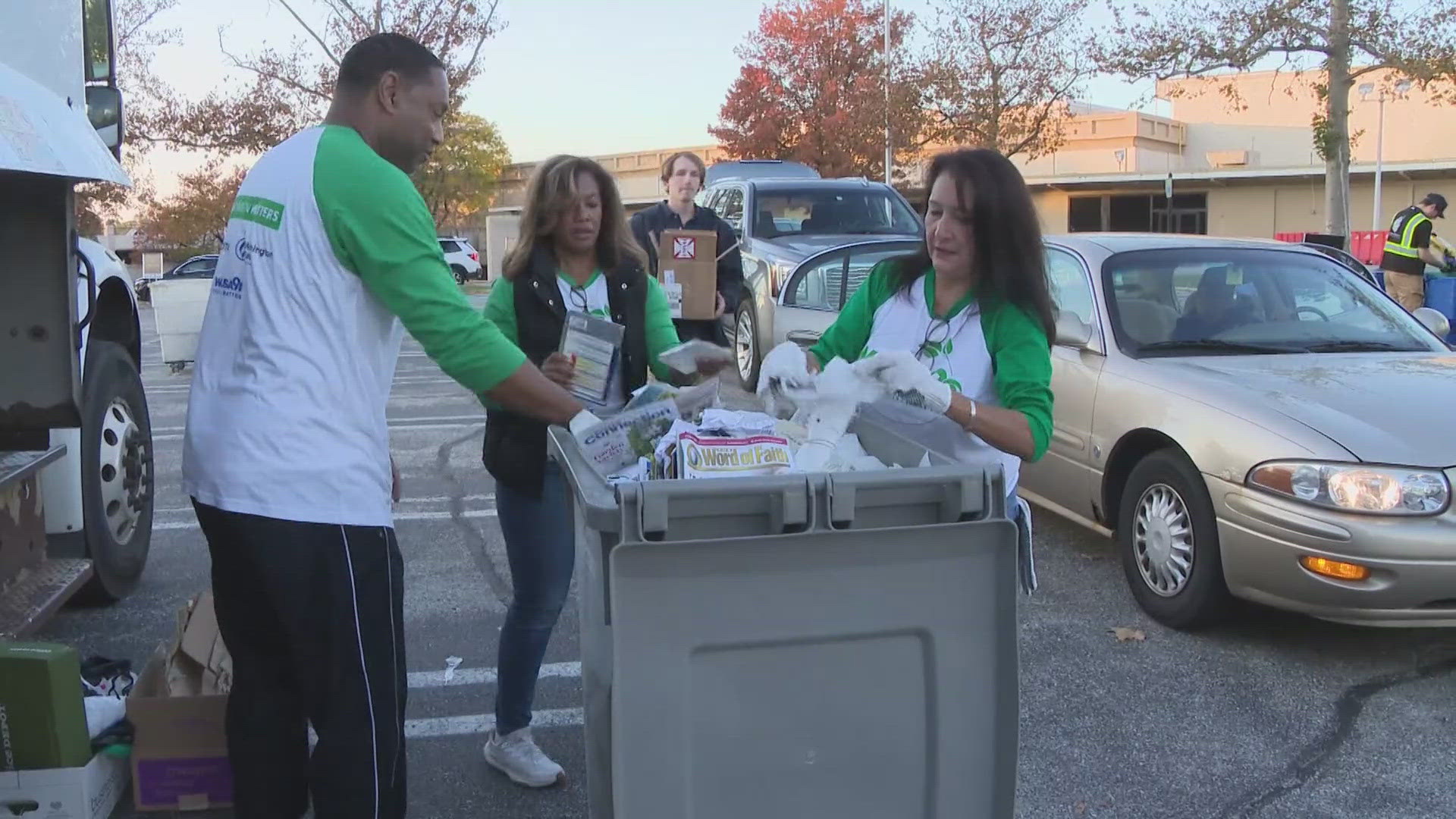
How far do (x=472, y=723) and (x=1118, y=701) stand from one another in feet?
7.22

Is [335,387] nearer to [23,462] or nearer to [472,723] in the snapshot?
[472,723]

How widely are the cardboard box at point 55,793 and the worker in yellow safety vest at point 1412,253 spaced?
12553 mm

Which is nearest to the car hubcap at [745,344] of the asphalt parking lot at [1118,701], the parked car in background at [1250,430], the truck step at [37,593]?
the parked car in background at [1250,430]

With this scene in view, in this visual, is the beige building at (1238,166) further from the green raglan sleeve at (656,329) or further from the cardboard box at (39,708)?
the cardboard box at (39,708)

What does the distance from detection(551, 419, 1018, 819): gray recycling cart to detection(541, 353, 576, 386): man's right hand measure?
3.39ft

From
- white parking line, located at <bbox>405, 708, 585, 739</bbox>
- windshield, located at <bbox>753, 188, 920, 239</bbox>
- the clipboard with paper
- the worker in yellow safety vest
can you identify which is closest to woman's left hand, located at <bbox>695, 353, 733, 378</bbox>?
the clipboard with paper

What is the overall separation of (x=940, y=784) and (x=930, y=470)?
540mm

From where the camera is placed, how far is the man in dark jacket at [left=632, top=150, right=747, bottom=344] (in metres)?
6.63

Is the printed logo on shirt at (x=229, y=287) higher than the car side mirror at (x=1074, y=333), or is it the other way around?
the printed logo on shirt at (x=229, y=287)

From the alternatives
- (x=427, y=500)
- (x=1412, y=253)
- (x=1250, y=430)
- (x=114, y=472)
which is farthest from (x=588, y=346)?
(x=1412, y=253)

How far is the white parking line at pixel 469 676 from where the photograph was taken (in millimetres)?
4289

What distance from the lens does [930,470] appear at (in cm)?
196

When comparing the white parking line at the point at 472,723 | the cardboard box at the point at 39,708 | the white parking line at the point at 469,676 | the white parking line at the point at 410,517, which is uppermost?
the cardboard box at the point at 39,708

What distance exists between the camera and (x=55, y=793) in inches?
120
